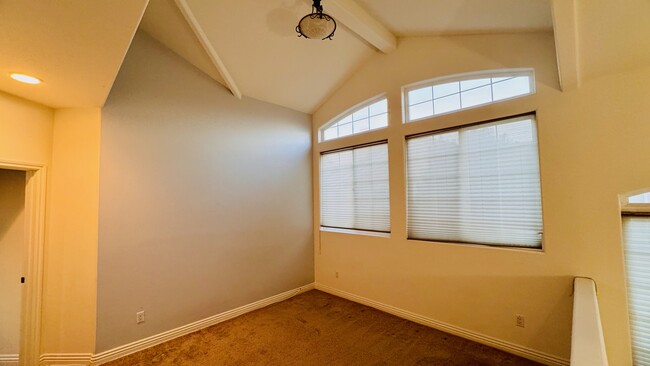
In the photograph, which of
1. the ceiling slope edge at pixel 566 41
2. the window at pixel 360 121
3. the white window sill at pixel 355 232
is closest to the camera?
the ceiling slope edge at pixel 566 41

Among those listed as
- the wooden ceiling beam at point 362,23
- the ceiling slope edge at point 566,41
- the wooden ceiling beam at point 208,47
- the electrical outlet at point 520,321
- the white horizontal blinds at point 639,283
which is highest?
the wooden ceiling beam at point 362,23

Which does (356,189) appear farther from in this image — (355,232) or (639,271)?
(639,271)

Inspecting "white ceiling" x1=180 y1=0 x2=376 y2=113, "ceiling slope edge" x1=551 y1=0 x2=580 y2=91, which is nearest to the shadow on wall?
"white ceiling" x1=180 y1=0 x2=376 y2=113

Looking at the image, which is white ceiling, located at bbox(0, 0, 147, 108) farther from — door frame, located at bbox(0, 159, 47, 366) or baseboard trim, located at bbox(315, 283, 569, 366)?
baseboard trim, located at bbox(315, 283, 569, 366)

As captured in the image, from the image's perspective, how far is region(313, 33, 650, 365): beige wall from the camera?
2.09m

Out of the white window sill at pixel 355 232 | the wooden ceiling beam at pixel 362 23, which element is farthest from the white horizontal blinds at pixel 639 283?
the wooden ceiling beam at pixel 362 23

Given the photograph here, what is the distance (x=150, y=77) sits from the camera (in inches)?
113

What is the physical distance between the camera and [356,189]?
159 inches

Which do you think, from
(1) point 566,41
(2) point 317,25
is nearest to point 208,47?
(2) point 317,25

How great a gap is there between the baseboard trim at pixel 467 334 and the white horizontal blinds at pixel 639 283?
0.56 meters

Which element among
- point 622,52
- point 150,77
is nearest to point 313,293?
point 150,77

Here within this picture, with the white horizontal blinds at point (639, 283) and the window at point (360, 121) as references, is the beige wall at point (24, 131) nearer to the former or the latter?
the window at point (360, 121)

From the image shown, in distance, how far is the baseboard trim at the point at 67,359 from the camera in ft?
8.00

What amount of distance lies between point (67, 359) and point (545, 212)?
189 inches
